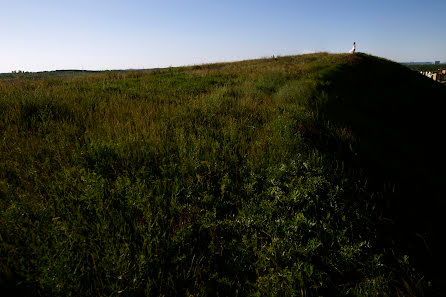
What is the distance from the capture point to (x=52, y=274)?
5.65 feet

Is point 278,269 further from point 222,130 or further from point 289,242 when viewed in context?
point 222,130

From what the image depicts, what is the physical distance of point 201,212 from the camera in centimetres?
274

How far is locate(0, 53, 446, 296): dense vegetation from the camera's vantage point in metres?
1.95

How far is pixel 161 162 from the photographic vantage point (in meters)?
3.53

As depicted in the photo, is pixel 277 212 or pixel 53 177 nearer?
pixel 277 212

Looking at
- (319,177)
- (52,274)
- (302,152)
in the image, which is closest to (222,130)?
(302,152)

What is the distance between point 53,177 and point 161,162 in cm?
141

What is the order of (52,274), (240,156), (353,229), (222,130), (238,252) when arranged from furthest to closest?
(222,130), (240,156), (353,229), (238,252), (52,274)

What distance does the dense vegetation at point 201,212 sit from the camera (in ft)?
6.40

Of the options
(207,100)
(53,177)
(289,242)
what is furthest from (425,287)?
(207,100)

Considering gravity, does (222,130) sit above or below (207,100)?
below

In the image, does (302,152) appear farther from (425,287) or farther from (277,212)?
(425,287)

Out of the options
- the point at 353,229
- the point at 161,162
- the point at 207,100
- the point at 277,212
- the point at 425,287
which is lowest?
the point at 425,287

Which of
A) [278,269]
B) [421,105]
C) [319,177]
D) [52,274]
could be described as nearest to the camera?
[52,274]
